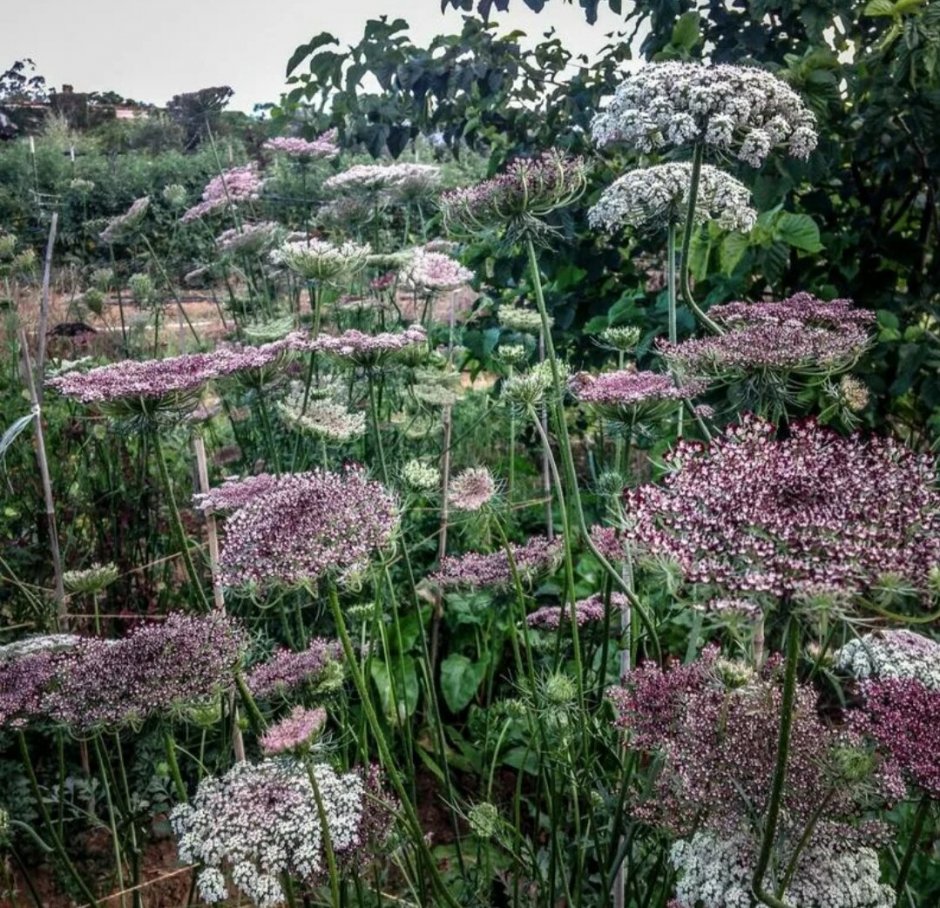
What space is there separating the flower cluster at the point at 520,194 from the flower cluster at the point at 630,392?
0.38m

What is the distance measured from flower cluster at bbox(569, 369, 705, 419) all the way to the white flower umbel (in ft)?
1.10

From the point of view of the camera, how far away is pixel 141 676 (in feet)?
4.90

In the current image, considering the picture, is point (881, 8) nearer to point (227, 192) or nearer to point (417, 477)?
point (417, 477)

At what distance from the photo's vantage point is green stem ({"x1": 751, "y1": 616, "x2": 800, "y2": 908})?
0.99m

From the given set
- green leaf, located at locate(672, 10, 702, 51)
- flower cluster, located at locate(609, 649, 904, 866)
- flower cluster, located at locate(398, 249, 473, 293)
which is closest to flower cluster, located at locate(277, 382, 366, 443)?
flower cluster, located at locate(398, 249, 473, 293)

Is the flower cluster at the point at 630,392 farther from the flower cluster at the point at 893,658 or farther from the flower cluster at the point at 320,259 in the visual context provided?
the flower cluster at the point at 320,259

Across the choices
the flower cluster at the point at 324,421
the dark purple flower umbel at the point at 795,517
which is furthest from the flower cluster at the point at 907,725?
the flower cluster at the point at 324,421

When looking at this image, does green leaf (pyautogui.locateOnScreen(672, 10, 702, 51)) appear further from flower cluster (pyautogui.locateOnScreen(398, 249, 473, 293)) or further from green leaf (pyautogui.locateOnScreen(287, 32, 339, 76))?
green leaf (pyautogui.locateOnScreen(287, 32, 339, 76))

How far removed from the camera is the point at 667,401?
1890mm

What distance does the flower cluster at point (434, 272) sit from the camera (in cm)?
297

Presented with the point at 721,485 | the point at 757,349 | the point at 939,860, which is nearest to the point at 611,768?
the point at 939,860

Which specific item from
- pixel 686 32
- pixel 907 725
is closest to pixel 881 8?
pixel 686 32

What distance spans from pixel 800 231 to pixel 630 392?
1.31m

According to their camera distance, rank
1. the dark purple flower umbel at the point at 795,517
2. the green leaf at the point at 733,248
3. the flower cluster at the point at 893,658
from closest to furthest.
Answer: the dark purple flower umbel at the point at 795,517 < the flower cluster at the point at 893,658 < the green leaf at the point at 733,248
